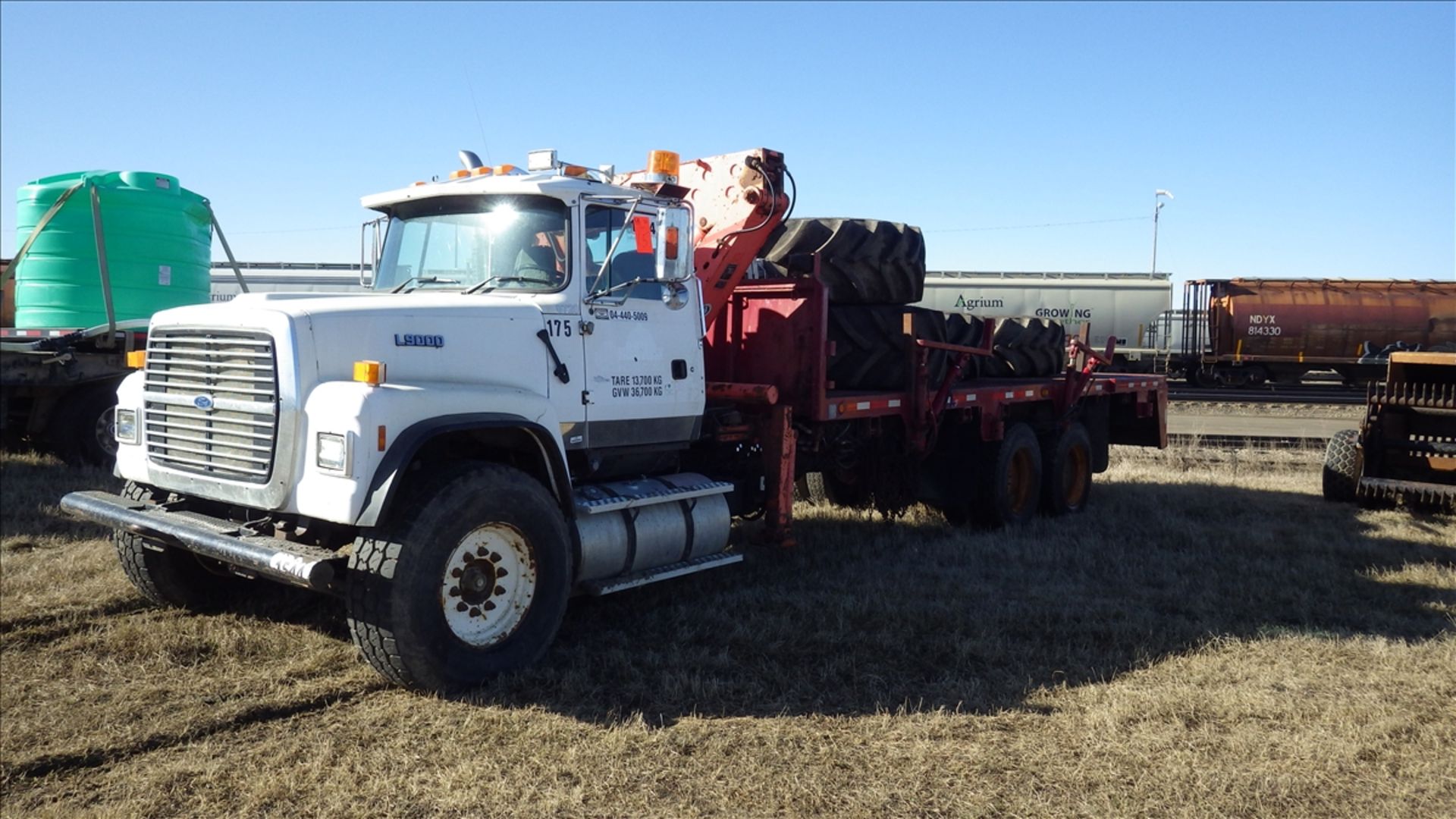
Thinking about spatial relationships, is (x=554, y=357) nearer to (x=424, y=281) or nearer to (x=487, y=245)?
(x=487, y=245)

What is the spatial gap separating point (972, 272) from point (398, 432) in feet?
93.5

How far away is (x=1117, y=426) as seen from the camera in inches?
483

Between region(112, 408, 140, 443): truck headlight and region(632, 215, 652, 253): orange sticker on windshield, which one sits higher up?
region(632, 215, 652, 253): orange sticker on windshield

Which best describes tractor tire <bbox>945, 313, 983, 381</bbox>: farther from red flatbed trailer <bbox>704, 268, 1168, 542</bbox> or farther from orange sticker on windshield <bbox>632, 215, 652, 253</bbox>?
orange sticker on windshield <bbox>632, 215, 652, 253</bbox>

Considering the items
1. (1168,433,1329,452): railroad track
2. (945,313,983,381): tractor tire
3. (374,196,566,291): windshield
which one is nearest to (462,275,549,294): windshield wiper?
(374,196,566,291): windshield

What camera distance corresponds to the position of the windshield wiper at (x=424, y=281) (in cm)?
611

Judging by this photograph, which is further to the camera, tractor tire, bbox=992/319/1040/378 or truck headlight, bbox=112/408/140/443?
tractor tire, bbox=992/319/1040/378

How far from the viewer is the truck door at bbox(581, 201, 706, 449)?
242 inches

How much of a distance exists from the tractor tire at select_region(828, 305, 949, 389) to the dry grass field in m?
1.42

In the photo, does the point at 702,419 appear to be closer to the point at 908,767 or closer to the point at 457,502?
the point at 457,502

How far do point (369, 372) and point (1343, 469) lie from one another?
32.0 feet

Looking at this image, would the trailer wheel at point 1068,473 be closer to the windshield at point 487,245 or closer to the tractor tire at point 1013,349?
the tractor tire at point 1013,349

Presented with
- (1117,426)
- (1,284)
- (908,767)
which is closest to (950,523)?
(1117,426)

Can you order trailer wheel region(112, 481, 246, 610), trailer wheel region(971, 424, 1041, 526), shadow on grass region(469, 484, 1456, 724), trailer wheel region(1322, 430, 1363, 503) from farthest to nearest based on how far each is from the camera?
1. trailer wheel region(1322, 430, 1363, 503)
2. trailer wheel region(971, 424, 1041, 526)
3. trailer wheel region(112, 481, 246, 610)
4. shadow on grass region(469, 484, 1456, 724)
